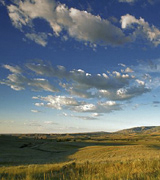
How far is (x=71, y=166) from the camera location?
35.2ft

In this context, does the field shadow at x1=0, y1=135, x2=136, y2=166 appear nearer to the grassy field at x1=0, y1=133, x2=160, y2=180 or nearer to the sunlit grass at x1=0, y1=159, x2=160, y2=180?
the grassy field at x1=0, y1=133, x2=160, y2=180

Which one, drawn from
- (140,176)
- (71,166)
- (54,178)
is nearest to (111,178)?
(140,176)

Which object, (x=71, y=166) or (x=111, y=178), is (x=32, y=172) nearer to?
(x=71, y=166)

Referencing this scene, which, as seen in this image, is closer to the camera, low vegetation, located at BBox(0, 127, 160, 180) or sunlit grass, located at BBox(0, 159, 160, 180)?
sunlit grass, located at BBox(0, 159, 160, 180)

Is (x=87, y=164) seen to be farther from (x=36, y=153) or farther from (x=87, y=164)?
(x=36, y=153)

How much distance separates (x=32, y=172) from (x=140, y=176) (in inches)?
224

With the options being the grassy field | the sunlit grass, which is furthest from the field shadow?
the sunlit grass

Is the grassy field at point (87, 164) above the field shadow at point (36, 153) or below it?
above

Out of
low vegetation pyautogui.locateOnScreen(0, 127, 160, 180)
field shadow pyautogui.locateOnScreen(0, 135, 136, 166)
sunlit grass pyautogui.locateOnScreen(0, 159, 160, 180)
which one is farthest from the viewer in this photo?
field shadow pyautogui.locateOnScreen(0, 135, 136, 166)

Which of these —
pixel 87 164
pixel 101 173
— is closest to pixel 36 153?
pixel 87 164

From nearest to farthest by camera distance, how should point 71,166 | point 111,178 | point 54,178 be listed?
point 111,178, point 54,178, point 71,166

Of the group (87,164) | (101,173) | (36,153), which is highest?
(101,173)

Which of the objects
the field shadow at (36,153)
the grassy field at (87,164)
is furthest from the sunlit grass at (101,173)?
the field shadow at (36,153)

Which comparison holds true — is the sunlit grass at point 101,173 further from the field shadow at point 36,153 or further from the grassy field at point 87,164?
the field shadow at point 36,153
